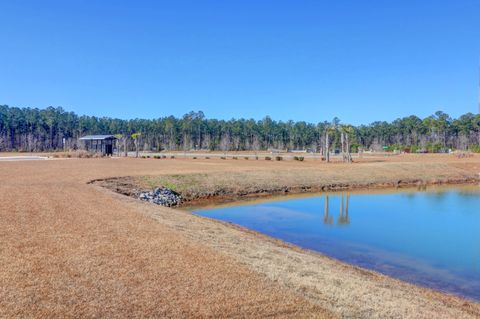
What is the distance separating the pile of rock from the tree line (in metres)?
93.5

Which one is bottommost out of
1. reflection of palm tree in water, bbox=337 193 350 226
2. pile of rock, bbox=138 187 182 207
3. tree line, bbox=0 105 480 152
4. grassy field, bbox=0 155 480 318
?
reflection of palm tree in water, bbox=337 193 350 226

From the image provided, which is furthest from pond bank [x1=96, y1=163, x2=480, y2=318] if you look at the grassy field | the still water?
the still water

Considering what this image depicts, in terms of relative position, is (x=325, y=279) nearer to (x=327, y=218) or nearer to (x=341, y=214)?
(x=327, y=218)

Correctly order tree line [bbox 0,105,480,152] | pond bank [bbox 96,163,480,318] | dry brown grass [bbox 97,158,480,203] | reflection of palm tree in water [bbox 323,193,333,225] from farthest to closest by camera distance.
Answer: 1. tree line [bbox 0,105,480,152]
2. dry brown grass [bbox 97,158,480,203]
3. reflection of palm tree in water [bbox 323,193,333,225]
4. pond bank [bbox 96,163,480,318]

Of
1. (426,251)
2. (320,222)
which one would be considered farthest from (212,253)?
(320,222)

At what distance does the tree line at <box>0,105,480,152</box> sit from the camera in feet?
389

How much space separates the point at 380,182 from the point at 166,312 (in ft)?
119

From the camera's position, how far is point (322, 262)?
36.9 ft

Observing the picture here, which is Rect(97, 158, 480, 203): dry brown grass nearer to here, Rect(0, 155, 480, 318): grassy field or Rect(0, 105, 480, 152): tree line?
Rect(0, 155, 480, 318): grassy field

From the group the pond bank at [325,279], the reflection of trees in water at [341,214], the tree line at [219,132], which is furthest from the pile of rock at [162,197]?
the tree line at [219,132]

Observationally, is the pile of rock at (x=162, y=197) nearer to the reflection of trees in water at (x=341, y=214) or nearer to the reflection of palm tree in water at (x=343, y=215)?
the reflection of trees in water at (x=341, y=214)

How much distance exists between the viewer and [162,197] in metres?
25.3

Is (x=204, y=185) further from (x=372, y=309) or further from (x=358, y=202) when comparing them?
(x=372, y=309)

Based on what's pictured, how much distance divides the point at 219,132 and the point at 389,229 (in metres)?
119
